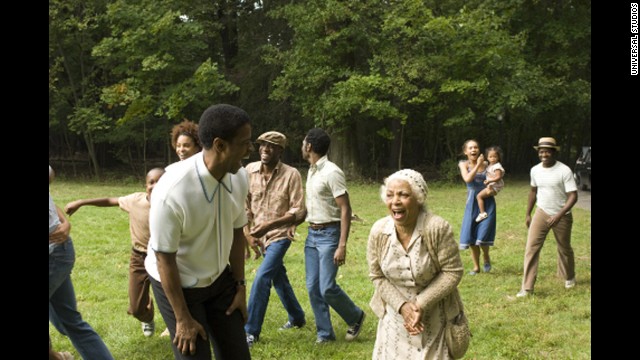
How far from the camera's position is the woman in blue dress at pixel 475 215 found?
10148mm

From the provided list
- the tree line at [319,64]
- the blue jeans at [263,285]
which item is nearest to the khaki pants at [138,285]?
the blue jeans at [263,285]

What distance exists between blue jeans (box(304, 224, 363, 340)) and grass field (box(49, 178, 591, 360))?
0.24m

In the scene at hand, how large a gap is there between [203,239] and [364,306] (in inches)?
191

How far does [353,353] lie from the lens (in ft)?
21.2

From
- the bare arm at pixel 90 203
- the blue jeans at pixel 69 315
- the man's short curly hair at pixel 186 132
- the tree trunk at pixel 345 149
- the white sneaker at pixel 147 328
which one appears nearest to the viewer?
the blue jeans at pixel 69 315

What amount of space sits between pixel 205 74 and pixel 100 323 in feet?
68.5

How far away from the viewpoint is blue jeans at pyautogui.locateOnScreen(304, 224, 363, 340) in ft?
21.5

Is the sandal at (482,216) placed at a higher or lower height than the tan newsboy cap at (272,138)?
lower

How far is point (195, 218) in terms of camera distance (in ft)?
12.1

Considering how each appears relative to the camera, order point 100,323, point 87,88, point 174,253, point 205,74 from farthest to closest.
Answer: point 87,88
point 205,74
point 100,323
point 174,253

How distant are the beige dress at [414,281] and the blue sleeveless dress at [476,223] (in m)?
5.93

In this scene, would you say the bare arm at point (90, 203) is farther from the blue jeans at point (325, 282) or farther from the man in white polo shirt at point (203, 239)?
the man in white polo shirt at point (203, 239)

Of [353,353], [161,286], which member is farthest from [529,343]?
[161,286]
